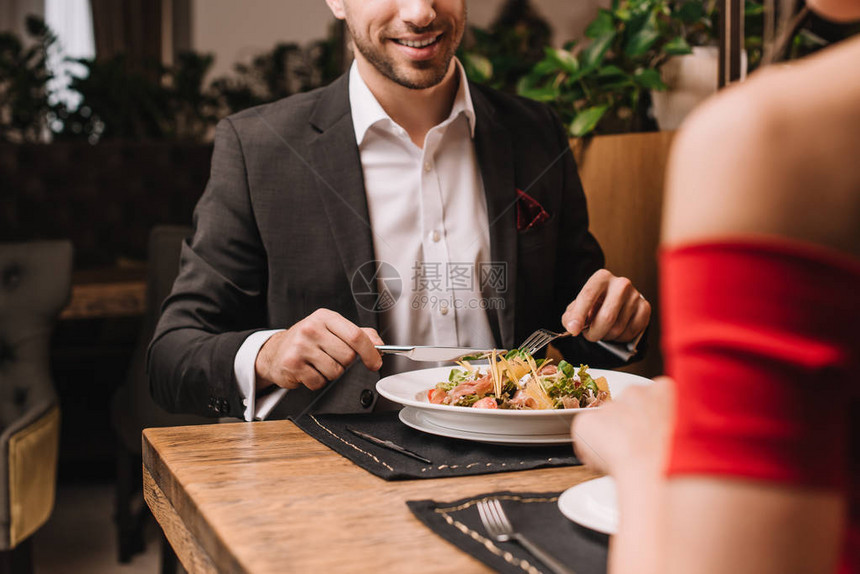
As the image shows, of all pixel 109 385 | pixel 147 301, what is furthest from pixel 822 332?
pixel 109 385

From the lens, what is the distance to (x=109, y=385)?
3.48m

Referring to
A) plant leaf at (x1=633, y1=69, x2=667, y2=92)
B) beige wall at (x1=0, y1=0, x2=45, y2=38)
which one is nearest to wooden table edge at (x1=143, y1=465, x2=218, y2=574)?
plant leaf at (x1=633, y1=69, x2=667, y2=92)

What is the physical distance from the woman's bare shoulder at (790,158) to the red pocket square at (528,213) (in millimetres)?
1262

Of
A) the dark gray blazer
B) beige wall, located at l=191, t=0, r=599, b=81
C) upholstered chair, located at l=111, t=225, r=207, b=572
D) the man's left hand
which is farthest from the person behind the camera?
beige wall, located at l=191, t=0, r=599, b=81

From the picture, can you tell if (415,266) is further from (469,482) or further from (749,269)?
(749,269)

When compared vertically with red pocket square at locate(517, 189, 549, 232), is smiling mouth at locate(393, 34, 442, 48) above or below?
above

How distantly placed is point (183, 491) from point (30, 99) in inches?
121

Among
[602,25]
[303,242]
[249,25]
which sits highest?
[249,25]

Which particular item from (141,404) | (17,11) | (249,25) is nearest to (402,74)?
(141,404)

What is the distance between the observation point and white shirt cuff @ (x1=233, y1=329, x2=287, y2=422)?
127 cm

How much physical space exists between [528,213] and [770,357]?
51.1 inches

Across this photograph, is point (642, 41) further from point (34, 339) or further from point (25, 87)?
point (25, 87)

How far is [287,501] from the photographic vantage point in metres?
0.75

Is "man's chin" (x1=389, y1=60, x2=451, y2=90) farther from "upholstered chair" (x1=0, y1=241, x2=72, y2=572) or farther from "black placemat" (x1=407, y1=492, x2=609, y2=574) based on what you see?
"upholstered chair" (x1=0, y1=241, x2=72, y2=572)
